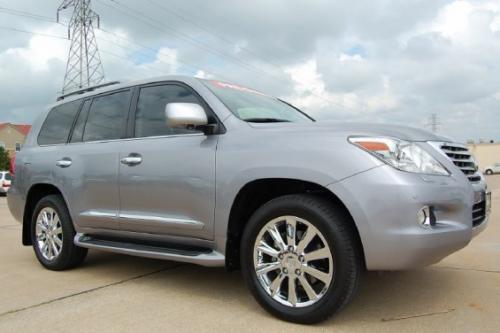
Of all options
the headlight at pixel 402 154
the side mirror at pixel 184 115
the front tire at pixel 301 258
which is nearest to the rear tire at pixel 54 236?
the side mirror at pixel 184 115

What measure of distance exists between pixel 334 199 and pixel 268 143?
1.97 feet

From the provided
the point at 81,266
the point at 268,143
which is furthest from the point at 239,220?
the point at 81,266

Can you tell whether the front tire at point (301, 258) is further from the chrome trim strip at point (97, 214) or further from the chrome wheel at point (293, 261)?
the chrome trim strip at point (97, 214)

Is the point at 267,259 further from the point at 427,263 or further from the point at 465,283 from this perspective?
the point at 465,283

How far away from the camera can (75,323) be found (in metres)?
3.25

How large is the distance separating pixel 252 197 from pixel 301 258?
67 centimetres

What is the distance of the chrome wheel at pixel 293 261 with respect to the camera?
306 centimetres

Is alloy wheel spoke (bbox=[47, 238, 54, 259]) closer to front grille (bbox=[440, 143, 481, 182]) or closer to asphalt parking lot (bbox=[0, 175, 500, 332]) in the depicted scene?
asphalt parking lot (bbox=[0, 175, 500, 332])

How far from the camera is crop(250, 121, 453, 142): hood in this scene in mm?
3082

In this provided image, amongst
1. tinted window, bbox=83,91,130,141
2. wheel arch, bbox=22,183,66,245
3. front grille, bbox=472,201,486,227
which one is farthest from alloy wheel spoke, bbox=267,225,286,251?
wheel arch, bbox=22,183,66,245

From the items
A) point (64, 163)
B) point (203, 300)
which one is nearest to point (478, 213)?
point (203, 300)

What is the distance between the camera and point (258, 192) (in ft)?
11.6

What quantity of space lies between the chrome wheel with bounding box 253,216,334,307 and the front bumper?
0.29 meters

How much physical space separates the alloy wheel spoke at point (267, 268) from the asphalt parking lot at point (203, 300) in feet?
1.02
